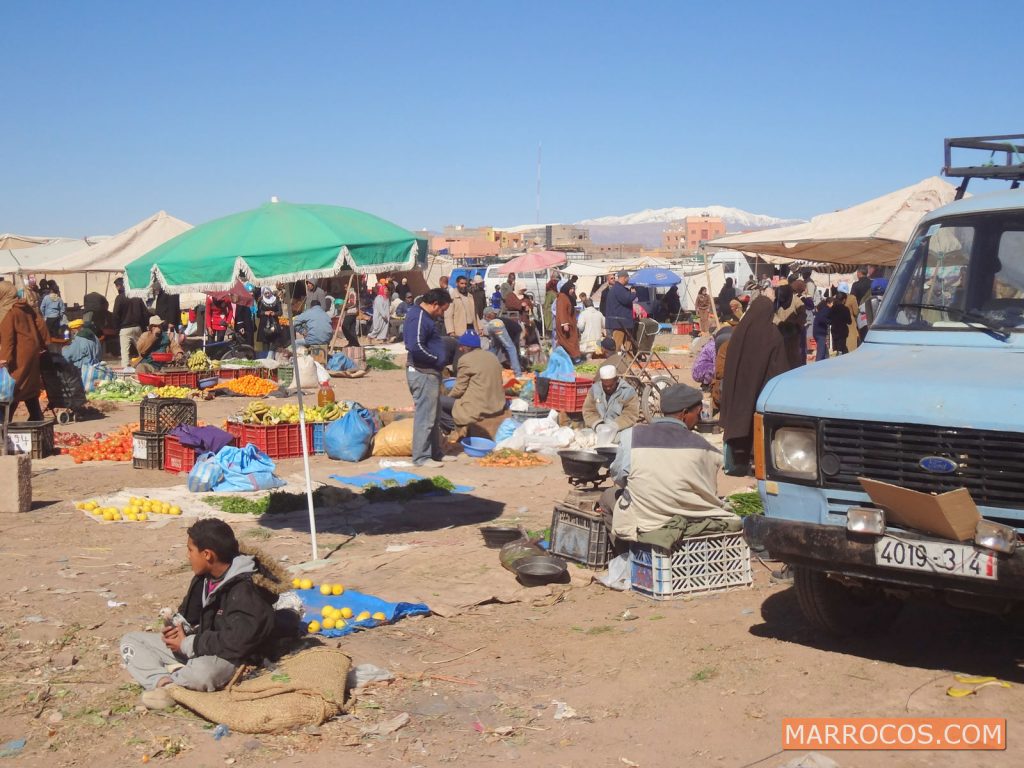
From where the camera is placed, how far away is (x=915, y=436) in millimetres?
4906

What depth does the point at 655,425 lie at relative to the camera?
6.96 m

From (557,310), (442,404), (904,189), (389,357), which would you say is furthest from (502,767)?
(389,357)

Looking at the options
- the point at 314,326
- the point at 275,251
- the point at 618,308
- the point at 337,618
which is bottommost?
the point at 337,618

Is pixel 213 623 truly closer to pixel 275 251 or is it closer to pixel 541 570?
pixel 541 570

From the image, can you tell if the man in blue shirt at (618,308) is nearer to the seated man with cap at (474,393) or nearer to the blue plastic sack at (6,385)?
the seated man with cap at (474,393)

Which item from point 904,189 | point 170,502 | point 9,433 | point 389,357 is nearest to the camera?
point 170,502

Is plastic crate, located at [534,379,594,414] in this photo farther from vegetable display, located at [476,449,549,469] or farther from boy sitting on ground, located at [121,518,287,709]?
boy sitting on ground, located at [121,518,287,709]

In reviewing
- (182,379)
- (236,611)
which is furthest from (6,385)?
(236,611)

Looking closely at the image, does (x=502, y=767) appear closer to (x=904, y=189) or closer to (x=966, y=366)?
(x=966, y=366)

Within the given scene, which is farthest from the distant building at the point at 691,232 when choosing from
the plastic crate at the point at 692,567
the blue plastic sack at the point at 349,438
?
the plastic crate at the point at 692,567

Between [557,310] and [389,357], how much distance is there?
506 cm

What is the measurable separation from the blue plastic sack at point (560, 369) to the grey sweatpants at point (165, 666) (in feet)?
30.8

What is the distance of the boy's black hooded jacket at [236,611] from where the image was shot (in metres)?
5.39

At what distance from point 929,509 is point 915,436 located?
350 mm
